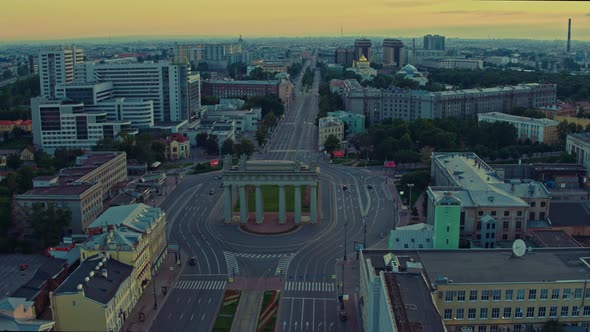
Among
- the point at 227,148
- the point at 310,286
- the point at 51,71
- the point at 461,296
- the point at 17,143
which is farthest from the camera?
the point at 51,71

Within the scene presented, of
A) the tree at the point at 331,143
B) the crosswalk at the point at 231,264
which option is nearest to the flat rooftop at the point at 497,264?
the crosswalk at the point at 231,264

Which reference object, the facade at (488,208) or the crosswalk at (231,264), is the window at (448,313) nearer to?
the facade at (488,208)

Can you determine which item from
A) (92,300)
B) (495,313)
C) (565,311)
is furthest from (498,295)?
(92,300)

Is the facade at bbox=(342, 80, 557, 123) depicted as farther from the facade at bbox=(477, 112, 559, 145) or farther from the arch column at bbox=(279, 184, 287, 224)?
the arch column at bbox=(279, 184, 287, 224)

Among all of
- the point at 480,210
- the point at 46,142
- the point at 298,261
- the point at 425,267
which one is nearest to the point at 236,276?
the point at 298,261

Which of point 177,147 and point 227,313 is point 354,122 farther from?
point 227,313

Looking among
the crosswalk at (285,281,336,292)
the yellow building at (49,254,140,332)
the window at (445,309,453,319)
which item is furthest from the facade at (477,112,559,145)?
the yellow building at (49,254,140,332)
